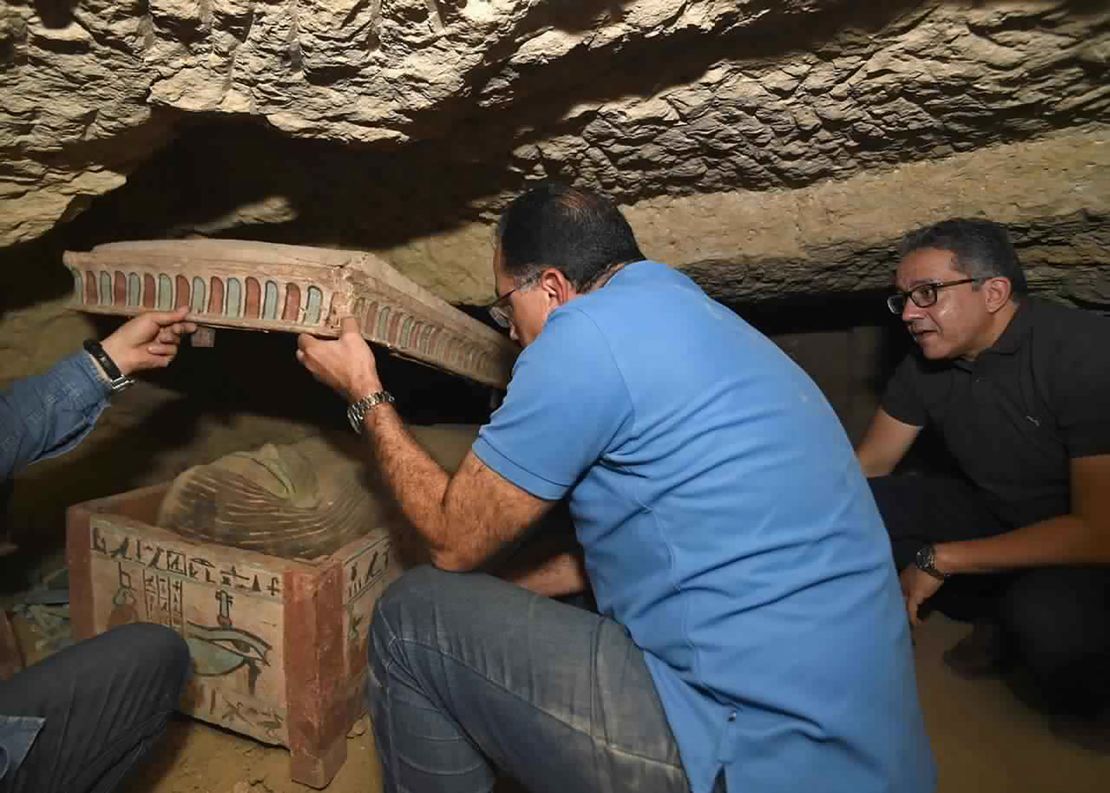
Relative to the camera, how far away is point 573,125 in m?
1.77

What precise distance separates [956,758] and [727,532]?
4.21 ft

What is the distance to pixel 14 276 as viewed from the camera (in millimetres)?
2234

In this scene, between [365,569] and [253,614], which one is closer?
[253,614]

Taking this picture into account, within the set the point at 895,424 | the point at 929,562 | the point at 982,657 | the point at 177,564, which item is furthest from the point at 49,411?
the point at 982,657

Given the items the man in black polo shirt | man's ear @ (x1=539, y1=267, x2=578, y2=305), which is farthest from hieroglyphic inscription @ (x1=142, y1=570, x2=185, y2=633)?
the man in black polo shirt

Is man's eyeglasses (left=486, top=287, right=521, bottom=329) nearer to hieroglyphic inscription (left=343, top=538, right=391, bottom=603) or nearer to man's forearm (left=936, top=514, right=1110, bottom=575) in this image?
hieroglyphic inscription (left=343, top=538, right=391, bottom=603)

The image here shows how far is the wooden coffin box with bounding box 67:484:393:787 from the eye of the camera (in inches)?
66.1

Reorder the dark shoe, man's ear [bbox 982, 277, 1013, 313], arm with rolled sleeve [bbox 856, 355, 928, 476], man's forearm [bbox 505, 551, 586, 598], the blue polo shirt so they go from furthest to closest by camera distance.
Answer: arm with rolled sleeve [bbox 856, 355, 928, 476] < the dark shoe < man's ear [bbox 982, 277, 1013, 313] < man's forearm [bbox 505, 551, 586, 598] < the blue polo shirt

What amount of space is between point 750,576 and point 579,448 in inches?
12.2

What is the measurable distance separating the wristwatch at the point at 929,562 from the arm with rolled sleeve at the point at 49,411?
2068 mm

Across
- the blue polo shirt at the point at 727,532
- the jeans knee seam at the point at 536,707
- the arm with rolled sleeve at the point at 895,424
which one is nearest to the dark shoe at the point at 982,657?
the arm with rolled sleeve at the point at 895,424

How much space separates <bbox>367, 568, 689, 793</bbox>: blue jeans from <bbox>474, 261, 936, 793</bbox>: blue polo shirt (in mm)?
66

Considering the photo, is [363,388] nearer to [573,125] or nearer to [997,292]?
[573,125]

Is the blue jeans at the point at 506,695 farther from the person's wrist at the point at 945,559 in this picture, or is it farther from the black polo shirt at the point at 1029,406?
the black polo shirt at the point at 1029,406
